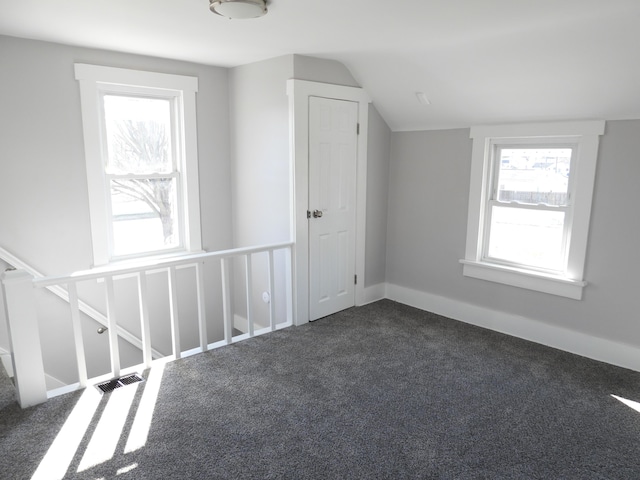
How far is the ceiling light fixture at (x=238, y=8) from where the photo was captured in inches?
87.4

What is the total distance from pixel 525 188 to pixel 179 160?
297 centimetres

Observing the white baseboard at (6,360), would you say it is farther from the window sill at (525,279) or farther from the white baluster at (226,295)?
the window sill at (525,279)

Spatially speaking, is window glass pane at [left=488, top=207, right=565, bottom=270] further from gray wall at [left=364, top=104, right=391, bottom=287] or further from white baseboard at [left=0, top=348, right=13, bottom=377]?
white baseboard at [left=0, top=348, right=13, bottom=377]

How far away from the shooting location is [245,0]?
2.19m

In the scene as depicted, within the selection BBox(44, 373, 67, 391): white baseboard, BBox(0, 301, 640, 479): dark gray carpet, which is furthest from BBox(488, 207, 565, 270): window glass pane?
BBox(44, 373, 67, 391): white baseboard

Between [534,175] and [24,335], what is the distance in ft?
11.9

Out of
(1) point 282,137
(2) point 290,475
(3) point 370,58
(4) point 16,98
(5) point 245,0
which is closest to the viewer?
(2) point 290,475

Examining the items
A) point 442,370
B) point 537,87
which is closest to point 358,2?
point 537,87

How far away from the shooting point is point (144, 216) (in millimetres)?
3996

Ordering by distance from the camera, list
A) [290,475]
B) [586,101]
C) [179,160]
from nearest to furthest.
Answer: [290,475]
[586,101]
[179,160]

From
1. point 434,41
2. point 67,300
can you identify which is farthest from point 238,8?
point 67,300

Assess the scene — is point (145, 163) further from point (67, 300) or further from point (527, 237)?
point (527, 237)

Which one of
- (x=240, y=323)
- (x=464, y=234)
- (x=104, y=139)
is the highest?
(x=104, y=139)

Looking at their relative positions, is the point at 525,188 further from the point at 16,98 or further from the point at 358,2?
the point at 16,98
